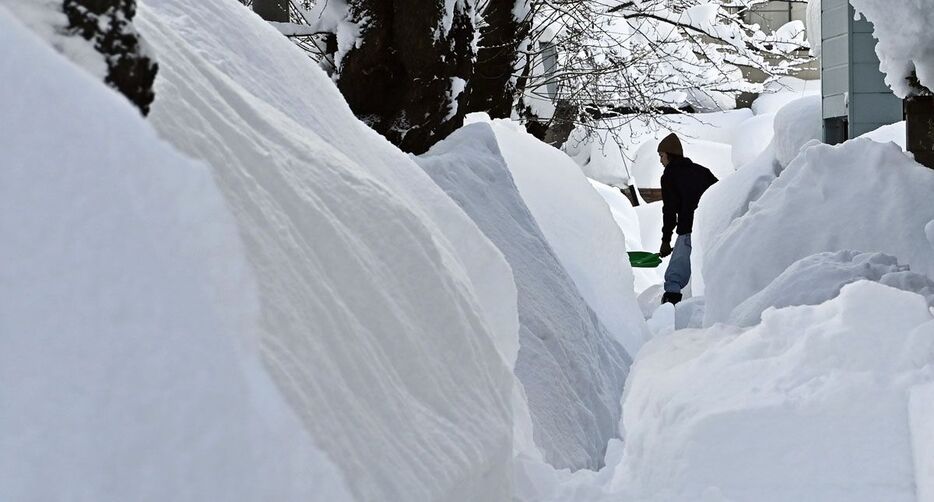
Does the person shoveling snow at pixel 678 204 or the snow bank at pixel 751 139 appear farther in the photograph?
the snow bank at pixel 751 139

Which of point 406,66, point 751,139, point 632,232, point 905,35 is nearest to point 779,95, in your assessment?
point 751,139

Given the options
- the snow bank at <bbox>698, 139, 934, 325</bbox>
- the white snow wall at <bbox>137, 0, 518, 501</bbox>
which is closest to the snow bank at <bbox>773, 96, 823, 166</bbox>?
the snow bank at <bbox>698, 139, 934, 325</bbox>

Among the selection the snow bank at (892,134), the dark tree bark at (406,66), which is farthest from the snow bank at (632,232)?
the dark tree bark at (406,66)

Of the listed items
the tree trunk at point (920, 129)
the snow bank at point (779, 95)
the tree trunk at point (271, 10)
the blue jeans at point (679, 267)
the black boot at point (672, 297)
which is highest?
the tree trunk at point (271, 10)

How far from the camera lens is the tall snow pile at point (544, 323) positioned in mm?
4812

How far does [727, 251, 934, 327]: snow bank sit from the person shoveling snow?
505 cm

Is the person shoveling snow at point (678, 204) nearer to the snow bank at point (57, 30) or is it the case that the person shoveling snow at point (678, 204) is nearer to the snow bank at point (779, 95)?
the snow bank at point (57, 30)

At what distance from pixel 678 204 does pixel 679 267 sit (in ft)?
1.88

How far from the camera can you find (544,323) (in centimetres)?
530

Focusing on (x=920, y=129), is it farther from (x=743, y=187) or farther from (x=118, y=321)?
(x=118, y=321)

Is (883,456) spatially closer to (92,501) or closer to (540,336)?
(92,501)

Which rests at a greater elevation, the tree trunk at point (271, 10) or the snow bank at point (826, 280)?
the tree trunk at point (271, 10)

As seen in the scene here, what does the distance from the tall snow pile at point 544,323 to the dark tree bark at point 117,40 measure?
302cm

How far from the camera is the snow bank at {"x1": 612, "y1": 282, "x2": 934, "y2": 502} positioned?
244 cm
